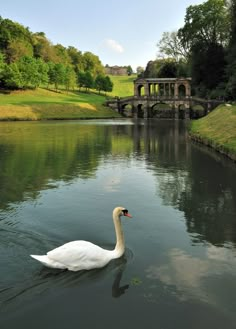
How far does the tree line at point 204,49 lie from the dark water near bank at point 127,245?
184 ft

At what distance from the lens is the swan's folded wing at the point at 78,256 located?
30.0 ft

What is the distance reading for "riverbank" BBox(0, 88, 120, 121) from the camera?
277 feet

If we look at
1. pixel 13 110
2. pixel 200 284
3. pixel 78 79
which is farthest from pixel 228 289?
pixel 78 79

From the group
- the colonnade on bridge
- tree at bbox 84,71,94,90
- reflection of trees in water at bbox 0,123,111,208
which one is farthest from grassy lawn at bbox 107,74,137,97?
reflection of trees in water at bbox 0,123,111,208

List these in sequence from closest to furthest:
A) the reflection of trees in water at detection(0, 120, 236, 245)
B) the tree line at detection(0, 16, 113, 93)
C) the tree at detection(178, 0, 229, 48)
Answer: the reflection of trees in water at detection(0, 120, 236, 245) → the tree at detection(178, 0, 229, 48) → the tree line at detection(0, 16, 113, 93)

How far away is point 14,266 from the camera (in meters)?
9.60

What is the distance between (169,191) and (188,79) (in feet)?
293

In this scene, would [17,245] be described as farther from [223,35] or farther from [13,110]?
[223,35]

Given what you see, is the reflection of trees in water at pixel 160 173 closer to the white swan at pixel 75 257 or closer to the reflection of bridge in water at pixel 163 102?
the white swan at pixel 75 257

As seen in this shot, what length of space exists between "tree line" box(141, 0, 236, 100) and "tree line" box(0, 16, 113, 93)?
101 feet

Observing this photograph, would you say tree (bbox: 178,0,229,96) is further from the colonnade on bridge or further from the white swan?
the white swan

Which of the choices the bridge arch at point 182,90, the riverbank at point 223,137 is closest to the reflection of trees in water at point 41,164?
the riverbank at point 223,137

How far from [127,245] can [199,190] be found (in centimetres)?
825

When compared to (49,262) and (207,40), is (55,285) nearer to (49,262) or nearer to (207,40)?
(49,262)
